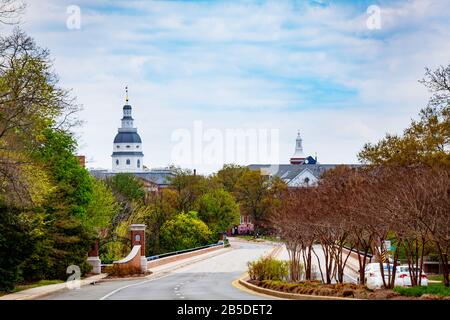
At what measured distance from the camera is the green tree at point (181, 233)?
96000mm

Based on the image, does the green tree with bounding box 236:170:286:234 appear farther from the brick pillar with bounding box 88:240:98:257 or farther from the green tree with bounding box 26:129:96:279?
the brick pillar with bounding box 88:240:98:257

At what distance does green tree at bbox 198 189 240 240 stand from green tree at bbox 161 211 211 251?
1353cm

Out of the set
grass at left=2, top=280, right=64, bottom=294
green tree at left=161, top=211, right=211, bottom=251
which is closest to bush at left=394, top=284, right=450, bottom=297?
grass at left=2, top=280, right=64, bottom=294

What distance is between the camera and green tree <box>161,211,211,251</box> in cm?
9600

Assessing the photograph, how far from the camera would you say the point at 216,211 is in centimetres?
11500

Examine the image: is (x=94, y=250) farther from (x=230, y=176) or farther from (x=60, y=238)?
(x=230, y=176)

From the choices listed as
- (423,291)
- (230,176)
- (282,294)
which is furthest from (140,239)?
(230,176)

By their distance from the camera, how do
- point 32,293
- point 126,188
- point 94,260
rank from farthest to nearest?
point 126,188 → point 94,260 → point 32,293

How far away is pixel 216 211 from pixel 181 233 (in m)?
18.6

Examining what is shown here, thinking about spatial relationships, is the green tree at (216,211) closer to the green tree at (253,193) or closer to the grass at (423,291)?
the green tree at (253,193)

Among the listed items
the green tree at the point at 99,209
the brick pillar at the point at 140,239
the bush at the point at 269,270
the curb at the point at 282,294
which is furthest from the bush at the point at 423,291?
the green tree at the point at 99,209

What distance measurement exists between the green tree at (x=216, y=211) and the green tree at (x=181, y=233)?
1353cm
